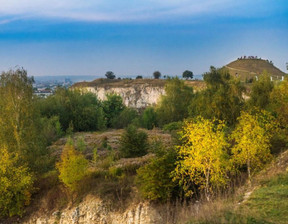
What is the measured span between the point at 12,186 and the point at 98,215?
5946 mm

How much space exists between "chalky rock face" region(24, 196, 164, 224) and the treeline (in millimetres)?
1092

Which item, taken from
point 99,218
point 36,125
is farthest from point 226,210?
point 36,125

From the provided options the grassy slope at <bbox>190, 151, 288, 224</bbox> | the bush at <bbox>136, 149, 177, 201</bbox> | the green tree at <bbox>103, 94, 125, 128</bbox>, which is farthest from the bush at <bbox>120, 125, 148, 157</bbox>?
the green tree at <bbox>103, 94, 125, 128</bbox>

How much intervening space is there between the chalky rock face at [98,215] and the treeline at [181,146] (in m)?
1.09

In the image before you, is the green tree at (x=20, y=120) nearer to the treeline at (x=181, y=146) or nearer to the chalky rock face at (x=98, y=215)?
the treeline at (x=181, y=146)

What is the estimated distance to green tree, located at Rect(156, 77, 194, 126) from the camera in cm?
4603

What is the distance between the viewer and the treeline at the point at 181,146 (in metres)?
16.0

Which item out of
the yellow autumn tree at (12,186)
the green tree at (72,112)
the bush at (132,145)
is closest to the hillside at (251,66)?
the green tree at (72,112)

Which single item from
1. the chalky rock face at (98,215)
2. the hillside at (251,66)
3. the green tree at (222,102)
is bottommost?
the chalky rock face at (98,215)

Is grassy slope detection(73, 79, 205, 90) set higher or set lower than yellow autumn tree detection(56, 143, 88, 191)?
higher

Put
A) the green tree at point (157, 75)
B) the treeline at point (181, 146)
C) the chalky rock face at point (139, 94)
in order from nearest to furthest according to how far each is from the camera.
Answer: the treeline at point (181, 146) < the chalky rock face at point (139, 94) < the green tree at point (157, 75)

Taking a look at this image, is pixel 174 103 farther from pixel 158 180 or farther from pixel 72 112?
pixel 158 180

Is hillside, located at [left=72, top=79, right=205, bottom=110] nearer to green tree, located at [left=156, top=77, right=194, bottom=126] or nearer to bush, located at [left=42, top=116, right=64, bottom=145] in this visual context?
green tree, located at [left=156, top=77, right=194, bottom=126]

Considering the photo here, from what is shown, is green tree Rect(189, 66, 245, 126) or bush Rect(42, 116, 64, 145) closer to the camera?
green tree Rect(189, 66, 245, 126)
